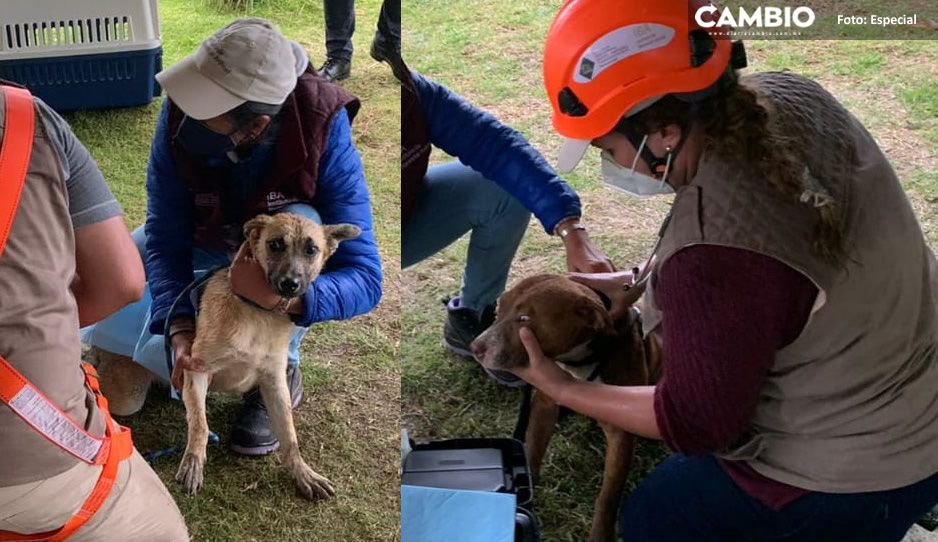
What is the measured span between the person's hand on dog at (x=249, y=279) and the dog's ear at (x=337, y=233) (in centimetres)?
14

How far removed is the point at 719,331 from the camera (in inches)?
61.8

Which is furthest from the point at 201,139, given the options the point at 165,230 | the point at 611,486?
the point at 611,486

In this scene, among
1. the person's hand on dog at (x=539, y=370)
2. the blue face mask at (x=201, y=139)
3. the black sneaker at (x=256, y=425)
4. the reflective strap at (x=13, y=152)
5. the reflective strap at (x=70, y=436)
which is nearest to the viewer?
the reflective strap at (x=13, y=152)

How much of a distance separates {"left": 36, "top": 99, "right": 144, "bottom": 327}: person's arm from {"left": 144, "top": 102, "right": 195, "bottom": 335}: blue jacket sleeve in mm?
42

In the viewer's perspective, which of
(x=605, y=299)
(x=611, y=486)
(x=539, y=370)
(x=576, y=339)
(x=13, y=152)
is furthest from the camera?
(x=611, y=486)

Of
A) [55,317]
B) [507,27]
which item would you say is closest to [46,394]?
[55,317]

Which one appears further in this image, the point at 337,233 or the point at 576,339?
the point at 576,339

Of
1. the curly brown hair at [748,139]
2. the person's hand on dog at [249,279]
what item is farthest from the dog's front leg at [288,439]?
the curly brown hair at [748,139]

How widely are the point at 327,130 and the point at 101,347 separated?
0.76 m

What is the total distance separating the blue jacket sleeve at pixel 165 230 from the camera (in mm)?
1716

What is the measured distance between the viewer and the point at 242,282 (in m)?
1.71

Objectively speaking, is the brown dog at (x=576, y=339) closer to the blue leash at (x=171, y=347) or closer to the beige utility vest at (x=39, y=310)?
the blue leash at (x=171, y=347)

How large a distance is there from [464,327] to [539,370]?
0.70m

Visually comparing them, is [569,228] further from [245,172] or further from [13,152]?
[13,152]
